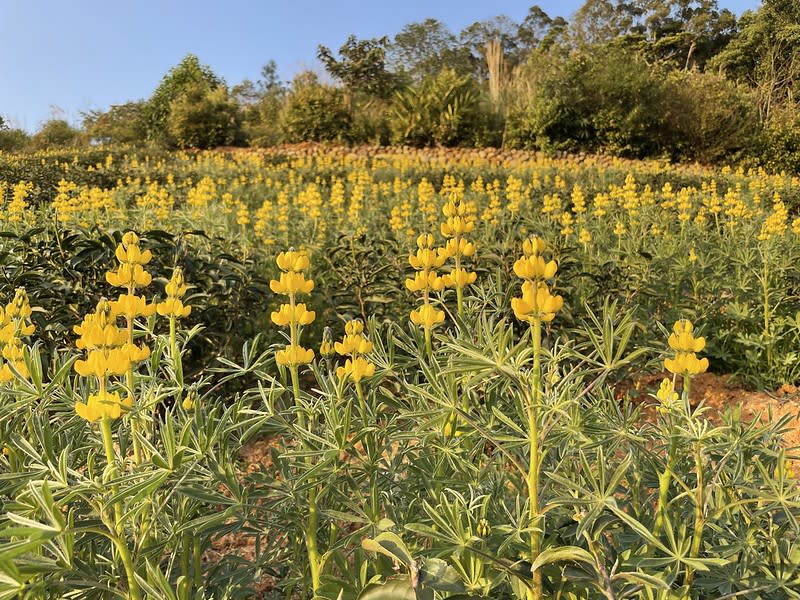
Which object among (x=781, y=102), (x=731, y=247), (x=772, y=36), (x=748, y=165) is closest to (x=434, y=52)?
(x=772, y=36)

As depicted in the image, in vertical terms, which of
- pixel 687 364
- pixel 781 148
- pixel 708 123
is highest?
pixel 708 123

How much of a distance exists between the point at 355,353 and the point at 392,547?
0.40 m

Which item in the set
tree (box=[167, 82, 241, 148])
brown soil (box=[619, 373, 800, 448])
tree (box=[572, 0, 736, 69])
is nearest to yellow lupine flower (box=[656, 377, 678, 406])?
brown soil (box=[619, 373, 800, 448])

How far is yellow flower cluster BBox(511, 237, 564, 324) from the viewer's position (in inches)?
31.8

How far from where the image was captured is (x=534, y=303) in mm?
822

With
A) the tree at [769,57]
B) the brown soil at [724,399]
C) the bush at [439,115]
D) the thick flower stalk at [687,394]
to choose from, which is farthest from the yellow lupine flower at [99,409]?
the tree at [769,57]

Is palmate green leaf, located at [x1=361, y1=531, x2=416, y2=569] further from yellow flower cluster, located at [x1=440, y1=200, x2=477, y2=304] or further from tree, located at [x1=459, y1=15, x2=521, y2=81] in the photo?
tree, located at [x1=459, y1=15, x2=521, y2=81]

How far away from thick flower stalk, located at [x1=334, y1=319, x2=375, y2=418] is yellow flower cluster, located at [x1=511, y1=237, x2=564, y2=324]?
0.29m

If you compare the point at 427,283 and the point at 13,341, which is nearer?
the point at 13,341

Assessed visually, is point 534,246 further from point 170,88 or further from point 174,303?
point 170,88

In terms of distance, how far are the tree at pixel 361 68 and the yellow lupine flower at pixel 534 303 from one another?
1829 centimetres

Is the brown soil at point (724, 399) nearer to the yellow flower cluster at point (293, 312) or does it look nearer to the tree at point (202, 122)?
the yellow flower cluster at point (293, 312)

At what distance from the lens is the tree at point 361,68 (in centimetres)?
1803

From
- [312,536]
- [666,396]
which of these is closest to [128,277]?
[312,536]
